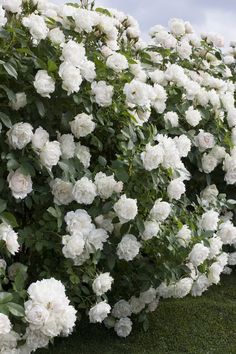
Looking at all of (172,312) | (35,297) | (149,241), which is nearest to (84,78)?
(149,241)

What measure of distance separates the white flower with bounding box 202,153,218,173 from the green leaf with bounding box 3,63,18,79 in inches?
66.8

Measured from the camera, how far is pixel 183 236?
12.2ft

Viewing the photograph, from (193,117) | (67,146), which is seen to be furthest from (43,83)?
(193,117)

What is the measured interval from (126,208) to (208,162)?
1.34 meters

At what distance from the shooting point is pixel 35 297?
2.67 m

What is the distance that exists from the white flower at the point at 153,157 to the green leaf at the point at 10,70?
74 cm

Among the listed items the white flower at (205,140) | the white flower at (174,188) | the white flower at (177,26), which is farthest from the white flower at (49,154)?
the white flower at (177,26)

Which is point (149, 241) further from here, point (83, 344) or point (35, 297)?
point (35, 297)

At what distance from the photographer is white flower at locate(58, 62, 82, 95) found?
11.0 feet

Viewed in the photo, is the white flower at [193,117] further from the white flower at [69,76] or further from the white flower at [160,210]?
the white flower at [69,76]

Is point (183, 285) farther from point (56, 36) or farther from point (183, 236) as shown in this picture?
point (56, 36)

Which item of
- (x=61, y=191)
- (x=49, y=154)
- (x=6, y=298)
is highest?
(x=49, y=154)

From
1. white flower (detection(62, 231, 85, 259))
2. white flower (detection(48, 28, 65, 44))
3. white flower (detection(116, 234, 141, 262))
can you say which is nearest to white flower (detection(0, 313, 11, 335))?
white flower (detection(62, 231, 85, 259))

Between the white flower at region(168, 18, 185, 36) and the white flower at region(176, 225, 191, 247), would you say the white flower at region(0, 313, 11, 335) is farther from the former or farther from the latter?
the white flower at region(168, 18, 185, 36)
